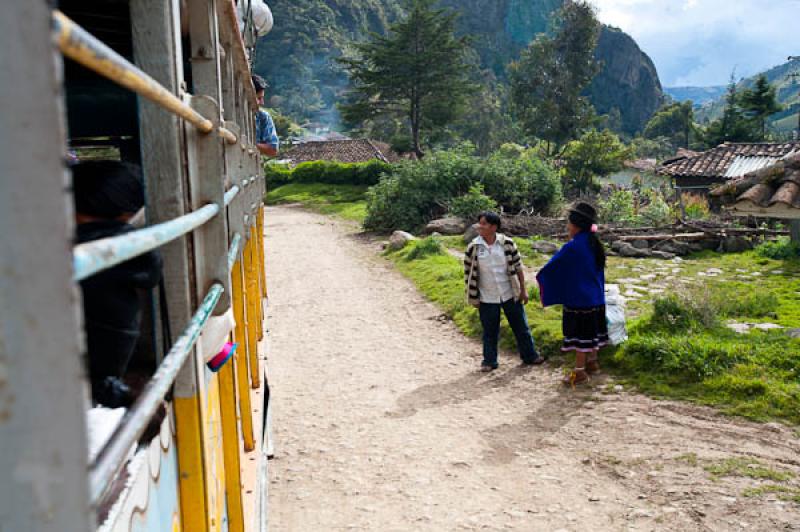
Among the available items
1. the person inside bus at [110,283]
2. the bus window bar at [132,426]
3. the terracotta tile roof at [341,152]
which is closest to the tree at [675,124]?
the terracotta tile roof at [341,152]

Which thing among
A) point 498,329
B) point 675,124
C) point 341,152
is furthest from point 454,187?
point 675,124

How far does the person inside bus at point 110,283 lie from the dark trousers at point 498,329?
4.90m

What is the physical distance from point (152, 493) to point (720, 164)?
88.8 ft

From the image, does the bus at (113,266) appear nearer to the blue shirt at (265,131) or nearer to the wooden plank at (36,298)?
the wooden plank at (36,298)

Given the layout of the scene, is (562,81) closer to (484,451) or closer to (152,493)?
(484,451)

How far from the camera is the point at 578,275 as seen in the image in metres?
5.46

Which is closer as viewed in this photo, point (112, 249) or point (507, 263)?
point (112, 249)

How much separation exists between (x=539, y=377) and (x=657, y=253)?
24.7 ft

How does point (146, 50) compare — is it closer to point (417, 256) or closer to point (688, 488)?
point (688, 488)

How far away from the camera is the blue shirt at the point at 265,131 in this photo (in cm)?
557

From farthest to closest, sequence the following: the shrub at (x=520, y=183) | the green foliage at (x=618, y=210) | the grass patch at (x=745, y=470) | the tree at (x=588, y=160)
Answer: the tree at (x=588, y=160) → the shrub at (x=520, y=183) → the green foliage at (x=618, y=210) → the grass patch at (x=745, y=470)

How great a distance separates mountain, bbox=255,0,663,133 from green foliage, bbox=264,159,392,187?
157ft

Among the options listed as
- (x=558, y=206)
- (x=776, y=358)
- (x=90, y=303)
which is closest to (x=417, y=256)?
(x=558, y=206)

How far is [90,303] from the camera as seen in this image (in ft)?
4.29
